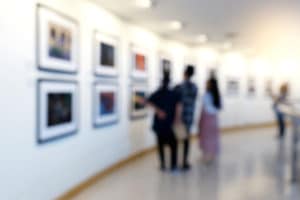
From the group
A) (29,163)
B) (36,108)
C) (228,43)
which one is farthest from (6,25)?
(228,43)

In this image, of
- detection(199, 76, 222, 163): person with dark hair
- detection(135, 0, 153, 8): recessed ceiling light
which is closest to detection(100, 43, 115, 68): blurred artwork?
detection(135, 0, 153, 8): recessed ceiling light

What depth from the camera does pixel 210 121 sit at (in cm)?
691

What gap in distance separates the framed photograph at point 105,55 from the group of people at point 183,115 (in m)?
0.83

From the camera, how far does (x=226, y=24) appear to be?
22.8ft

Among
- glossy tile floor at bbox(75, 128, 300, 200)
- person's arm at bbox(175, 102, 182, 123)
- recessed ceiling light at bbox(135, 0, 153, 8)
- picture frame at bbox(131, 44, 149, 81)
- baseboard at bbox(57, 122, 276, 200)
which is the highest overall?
recessed ceiling light at bbox(135, 0, 153, 8)

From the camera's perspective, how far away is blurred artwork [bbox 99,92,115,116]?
557 centimetres

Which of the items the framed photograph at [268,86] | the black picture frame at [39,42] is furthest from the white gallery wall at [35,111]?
the framed photograph at [268,86]

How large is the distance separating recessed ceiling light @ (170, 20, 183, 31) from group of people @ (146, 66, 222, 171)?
1.06m

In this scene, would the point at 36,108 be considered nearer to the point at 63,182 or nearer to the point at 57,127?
the point at 57,127

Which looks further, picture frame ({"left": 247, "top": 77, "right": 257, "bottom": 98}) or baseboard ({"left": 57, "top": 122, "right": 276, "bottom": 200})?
picture frame ({"left": 247, "top": 77, "right": 257, "bottom": 98})

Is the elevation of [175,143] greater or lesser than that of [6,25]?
lesser

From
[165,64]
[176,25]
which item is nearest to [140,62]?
[176,25]

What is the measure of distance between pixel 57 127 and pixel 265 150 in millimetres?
5811

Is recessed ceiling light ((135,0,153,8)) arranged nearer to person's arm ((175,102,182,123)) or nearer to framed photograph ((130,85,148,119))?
person's arm ((175,102,182,123))
